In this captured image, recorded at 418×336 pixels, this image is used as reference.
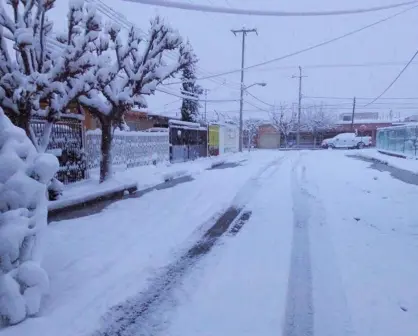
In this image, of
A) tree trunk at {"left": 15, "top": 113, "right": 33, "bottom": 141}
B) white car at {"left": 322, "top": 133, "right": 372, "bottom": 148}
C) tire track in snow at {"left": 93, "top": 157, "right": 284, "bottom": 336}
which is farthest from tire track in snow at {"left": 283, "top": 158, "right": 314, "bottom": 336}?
white car at {"left": 322, "top": 133, "right": 372, "bottom": 148}

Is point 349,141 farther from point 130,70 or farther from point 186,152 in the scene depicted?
point 130,70

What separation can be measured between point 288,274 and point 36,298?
274cm

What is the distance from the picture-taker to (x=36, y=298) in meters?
3.20

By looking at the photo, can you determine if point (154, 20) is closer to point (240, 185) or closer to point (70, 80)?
point (70, 80)

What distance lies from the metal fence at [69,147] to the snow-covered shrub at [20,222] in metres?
6.62

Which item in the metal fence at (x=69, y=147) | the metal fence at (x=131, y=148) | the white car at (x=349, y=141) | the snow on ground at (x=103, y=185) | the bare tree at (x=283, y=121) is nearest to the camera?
the snow on ground at (x=103, y=185)

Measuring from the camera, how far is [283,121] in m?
61.6

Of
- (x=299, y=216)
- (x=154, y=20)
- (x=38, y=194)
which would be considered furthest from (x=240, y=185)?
(x=38, y=194)

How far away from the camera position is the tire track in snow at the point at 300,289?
3123 mm

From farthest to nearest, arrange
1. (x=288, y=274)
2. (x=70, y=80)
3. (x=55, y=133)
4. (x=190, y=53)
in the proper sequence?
1. (x=190, y=53)
2. (x=55, y=133)
3. (x=70, y=80)
4. (x=288, y=274)

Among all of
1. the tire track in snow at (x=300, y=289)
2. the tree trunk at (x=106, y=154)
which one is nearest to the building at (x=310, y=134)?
the tree trunk at (x=106, y=154)

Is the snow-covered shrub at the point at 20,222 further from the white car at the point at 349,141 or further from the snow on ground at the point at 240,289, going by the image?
the white car at the point at 349,141

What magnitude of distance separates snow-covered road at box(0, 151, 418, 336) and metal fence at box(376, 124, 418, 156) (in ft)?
48.6

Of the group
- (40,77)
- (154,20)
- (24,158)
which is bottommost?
(24,158)
